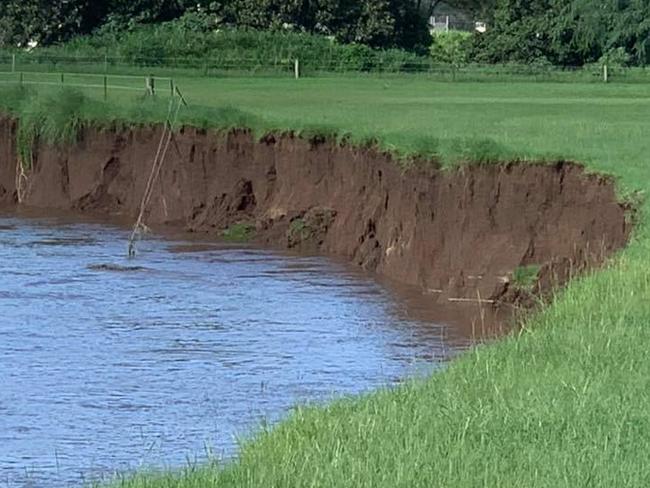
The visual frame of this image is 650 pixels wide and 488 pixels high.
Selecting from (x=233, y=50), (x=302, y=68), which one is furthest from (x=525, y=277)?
(x=233, y=50)

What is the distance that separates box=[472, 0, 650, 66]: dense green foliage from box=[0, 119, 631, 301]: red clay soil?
92.9 feet

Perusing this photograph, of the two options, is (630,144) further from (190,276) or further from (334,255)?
(190,276)

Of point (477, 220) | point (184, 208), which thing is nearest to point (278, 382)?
point (477, 220)

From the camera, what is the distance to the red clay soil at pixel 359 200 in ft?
64.7

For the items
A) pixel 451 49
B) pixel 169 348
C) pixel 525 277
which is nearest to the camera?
pixel 169 348

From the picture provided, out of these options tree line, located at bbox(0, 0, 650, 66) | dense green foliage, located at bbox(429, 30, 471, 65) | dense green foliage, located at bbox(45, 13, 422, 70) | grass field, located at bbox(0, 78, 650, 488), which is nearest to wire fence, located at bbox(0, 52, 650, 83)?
dense green foliage, located at bbox(45, 13, 422, 70)

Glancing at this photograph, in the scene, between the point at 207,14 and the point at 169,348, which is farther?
the point at 207,14

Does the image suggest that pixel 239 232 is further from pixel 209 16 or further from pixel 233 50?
pixel 209 16

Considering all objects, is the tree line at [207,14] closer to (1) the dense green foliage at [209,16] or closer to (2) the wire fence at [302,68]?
(1) the dense green foliage at [209,16]

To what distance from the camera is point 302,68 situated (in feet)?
190

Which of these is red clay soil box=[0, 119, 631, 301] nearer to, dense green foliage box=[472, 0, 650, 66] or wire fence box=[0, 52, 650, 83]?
wire fence box=[0, 52, 650, 83]

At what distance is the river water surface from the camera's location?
11.8m

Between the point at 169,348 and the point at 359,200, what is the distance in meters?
8.68

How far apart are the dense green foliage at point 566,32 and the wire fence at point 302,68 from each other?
134cm
